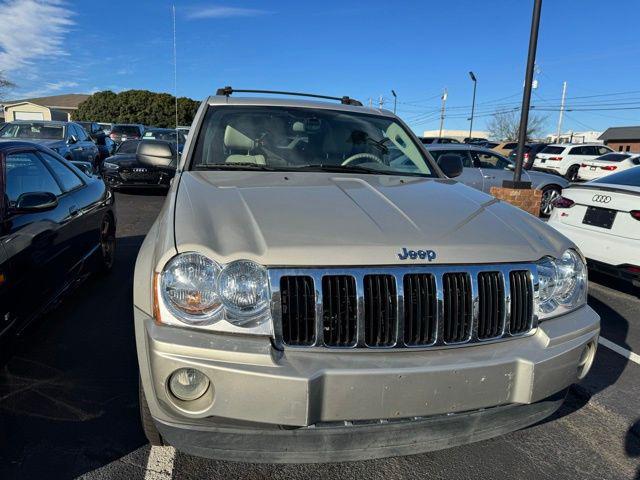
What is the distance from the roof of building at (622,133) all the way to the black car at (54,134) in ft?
206

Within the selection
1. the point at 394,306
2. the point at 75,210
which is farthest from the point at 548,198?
the point at 394,306

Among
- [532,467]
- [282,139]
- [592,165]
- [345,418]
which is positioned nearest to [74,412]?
[345,418]

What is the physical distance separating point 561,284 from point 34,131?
502 inches

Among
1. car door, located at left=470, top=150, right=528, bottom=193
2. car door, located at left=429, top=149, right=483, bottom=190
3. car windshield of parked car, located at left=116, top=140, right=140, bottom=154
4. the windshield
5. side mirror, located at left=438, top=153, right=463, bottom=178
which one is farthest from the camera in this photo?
car windshield of parked car, located at left=116, top=140, right=140, bottom=154

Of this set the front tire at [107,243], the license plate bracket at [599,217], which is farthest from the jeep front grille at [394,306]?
the front tire at [107,243]

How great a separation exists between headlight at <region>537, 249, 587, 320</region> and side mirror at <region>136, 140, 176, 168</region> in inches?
108

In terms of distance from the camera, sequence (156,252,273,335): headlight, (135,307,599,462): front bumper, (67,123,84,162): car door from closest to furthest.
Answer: (135,307,599,462): front bumper, (156,252,273,335): headlight, (67,123,84,162): car door

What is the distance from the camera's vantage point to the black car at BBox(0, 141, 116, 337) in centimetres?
301

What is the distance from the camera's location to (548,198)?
11.5 metres

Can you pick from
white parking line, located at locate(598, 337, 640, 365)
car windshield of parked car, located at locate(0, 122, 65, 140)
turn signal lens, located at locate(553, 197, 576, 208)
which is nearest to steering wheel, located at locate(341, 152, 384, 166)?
white parking line, located at locate(598, 337, 640, 365)

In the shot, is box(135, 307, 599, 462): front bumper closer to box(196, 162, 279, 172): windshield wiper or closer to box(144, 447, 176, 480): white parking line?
box(144, 447, 176, 480): white parking line

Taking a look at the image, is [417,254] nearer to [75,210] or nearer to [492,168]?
[75,210]

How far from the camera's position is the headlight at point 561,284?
7.53ft

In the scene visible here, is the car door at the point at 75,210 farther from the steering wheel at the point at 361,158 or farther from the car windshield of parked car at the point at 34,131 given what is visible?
the car windshield of parked car at the point at 34,131
